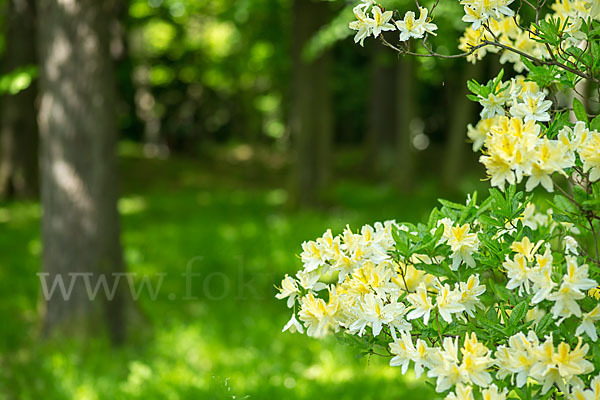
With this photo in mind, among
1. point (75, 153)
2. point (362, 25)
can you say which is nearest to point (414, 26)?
point (362, 25)

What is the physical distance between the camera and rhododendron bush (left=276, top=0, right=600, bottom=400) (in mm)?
1473

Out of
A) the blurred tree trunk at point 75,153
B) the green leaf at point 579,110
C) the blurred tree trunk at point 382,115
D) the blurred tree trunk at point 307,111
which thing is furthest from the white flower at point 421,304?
the blurred tree trunk at point 382,115

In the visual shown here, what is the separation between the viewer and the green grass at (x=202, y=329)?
13.1 feet

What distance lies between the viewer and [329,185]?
1110 centimetres

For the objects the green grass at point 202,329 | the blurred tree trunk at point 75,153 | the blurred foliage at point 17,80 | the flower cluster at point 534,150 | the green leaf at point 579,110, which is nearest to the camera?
the flower cluster at point 534,150

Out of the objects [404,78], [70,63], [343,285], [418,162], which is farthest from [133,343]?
[418,162]

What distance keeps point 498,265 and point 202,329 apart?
12.1 feet

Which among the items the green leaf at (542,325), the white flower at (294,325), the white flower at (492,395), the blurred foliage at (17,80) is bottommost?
the white flower at (492,395)

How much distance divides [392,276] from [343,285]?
0.49 feet

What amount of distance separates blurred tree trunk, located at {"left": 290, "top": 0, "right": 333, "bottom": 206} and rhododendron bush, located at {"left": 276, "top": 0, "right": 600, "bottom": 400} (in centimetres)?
712

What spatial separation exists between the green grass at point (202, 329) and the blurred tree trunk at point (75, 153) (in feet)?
1.43

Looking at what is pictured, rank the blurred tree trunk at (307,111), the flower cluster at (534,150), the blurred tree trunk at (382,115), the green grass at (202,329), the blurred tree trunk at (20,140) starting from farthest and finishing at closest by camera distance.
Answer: the blurred tree trunk at (382,115) < the blurred tree trunk at (20,140) < the blurred tree trunk at (307,111) < the green grass at (202,329) < the flower cluster at (534,150)

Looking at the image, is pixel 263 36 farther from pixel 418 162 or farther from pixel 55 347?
pixel 55 347

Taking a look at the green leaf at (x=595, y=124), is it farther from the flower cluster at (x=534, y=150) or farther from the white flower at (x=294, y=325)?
the white flower at (x=294, y=325)
